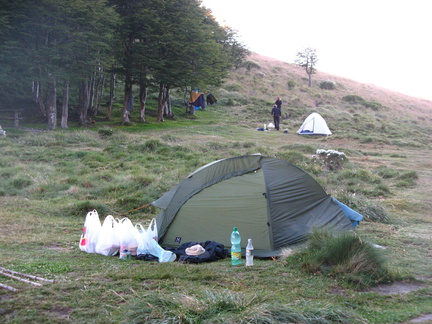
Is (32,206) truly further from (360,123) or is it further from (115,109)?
(360,123)

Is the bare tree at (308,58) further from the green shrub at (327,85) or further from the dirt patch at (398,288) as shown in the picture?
the dirt patch at (398,288)

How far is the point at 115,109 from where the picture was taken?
107 feet

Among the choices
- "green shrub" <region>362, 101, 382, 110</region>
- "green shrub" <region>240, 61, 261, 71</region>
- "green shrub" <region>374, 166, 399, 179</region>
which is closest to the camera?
"green shrub" <region>374, 166, 399, 179</region>

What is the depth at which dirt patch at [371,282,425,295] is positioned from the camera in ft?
15.4

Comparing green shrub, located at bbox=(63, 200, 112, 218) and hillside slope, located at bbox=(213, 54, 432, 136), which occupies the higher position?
hillside slope, located at bbox=(213, 54, 432, 136)

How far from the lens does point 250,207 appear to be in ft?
23.2

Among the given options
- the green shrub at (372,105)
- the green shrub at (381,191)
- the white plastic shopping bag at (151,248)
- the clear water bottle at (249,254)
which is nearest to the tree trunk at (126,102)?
the green shrub at (381,191)

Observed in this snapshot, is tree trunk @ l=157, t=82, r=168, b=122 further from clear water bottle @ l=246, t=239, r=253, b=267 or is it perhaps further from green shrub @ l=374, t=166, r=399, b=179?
clear water bottle @ l=246, t=239, r=253, b=267

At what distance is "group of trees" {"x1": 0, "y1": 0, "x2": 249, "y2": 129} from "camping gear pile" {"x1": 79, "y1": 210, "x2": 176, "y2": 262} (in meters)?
17.9

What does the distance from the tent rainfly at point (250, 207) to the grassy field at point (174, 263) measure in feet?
2.74

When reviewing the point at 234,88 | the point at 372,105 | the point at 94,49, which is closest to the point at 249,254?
the point at 94,49

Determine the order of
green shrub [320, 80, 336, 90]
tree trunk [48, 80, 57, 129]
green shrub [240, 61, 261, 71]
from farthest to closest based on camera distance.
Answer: green shrub [320, 80, 336, 90]
green shrub [240, 61, 261, 71]
tree trunk [48, 80, 57, 129]

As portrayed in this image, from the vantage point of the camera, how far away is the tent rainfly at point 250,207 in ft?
22.7

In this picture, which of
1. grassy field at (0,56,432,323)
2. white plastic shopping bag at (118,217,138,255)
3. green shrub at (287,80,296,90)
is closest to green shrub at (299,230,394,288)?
grassy field at (0,56,432,323)
